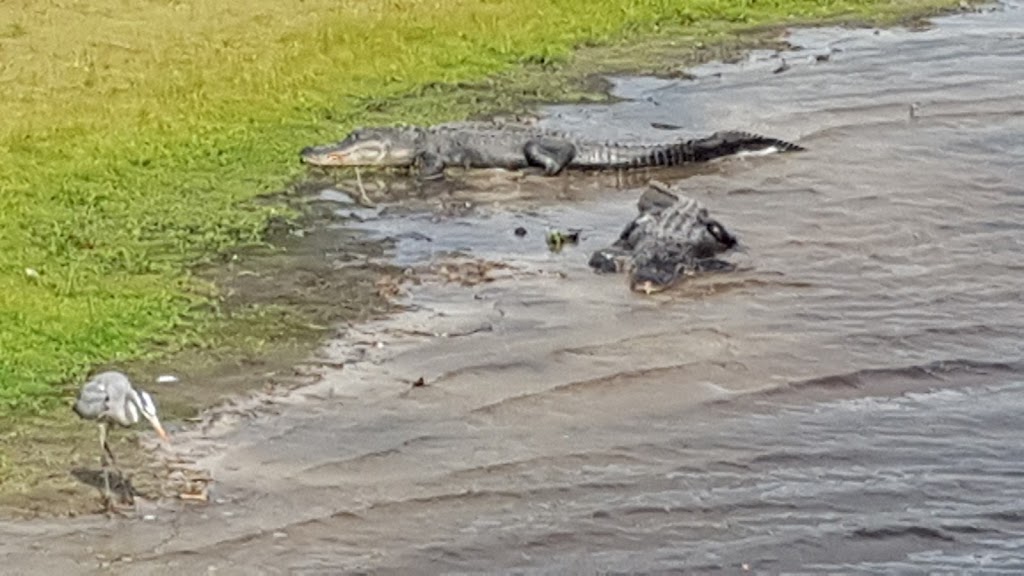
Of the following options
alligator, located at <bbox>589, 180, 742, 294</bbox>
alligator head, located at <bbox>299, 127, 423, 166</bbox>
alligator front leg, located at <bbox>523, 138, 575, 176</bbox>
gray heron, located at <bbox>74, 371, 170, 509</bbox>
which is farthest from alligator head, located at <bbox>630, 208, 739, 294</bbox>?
gray heron, located at <bbox>74, 371, 170, 509</bbox>

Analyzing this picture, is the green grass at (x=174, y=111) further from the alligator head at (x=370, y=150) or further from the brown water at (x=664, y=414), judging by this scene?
the brown water at (x=664, y=414)

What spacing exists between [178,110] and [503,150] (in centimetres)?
216

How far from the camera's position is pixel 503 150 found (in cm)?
1109

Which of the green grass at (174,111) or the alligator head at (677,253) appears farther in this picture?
the alligator head at (677,253)

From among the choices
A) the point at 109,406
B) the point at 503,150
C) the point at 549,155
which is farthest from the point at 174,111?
the point at 109,406

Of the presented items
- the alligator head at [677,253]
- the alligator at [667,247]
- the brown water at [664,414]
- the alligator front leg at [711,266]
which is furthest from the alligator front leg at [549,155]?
the alligator front leg at [711,266]

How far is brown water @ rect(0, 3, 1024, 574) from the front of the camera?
6.22 metres

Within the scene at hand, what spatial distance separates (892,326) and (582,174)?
123 inches

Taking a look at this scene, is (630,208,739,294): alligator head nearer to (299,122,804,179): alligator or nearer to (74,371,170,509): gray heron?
(299,122,804,179): alligator

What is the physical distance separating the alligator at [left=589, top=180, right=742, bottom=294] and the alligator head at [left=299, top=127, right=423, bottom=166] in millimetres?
1762

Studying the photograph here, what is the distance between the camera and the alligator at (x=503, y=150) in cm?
1094

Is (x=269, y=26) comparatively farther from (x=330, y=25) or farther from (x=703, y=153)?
(x=703, y=153)

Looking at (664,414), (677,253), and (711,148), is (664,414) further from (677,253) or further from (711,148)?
(711,148)

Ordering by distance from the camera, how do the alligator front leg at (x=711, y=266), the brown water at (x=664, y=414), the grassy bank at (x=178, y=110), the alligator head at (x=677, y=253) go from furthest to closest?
the alligator front leg at (x=711, y=266)
the alligator head at (x=677, y=253)
the grassy bank at (x=178, y=110)
the brown water at (x=664, y=414)
